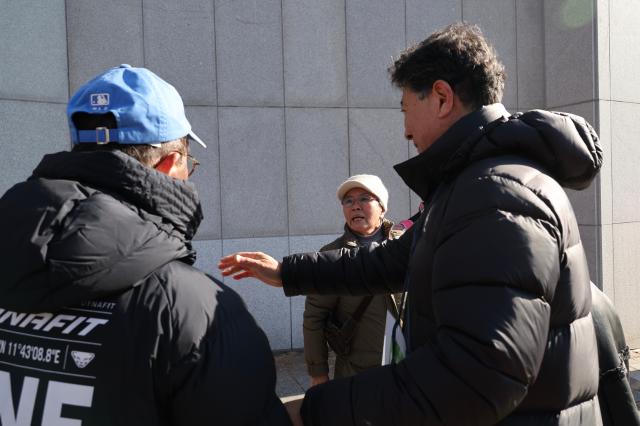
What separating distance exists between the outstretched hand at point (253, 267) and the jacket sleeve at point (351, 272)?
1.5 inches

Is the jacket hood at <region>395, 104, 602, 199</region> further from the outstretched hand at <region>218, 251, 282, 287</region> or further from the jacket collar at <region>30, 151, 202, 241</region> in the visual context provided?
the outstretched hand at <region>218, 251, 282, 287</region>

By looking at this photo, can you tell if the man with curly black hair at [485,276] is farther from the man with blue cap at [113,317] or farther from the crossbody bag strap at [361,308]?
the crossbody bag strap at [361,308]

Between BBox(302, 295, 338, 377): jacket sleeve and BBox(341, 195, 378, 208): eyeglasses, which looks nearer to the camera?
BBox(302, 295, 338, 377): jacket sleeve

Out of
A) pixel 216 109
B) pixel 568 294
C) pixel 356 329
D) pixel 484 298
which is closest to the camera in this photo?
pixel 484 298

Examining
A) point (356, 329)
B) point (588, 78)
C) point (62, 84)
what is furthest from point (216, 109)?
point (588, 78)

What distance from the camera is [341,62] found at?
6.30 m

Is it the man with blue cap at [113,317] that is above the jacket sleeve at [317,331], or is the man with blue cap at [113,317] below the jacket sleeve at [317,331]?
above

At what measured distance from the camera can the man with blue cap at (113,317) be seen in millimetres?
1101

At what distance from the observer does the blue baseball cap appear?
130 cm

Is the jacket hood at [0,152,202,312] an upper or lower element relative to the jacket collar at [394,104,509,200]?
lower

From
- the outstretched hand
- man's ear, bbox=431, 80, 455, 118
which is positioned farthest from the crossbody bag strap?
man's ear, bbox=431, 80, 455, 118

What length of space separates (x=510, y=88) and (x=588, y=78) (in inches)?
35.1

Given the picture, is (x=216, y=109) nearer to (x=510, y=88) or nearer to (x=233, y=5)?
(x=233, y=5)

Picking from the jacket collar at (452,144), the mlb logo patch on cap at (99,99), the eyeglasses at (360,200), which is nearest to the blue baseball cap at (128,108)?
the mlb logo patch on cap at (99,99)
